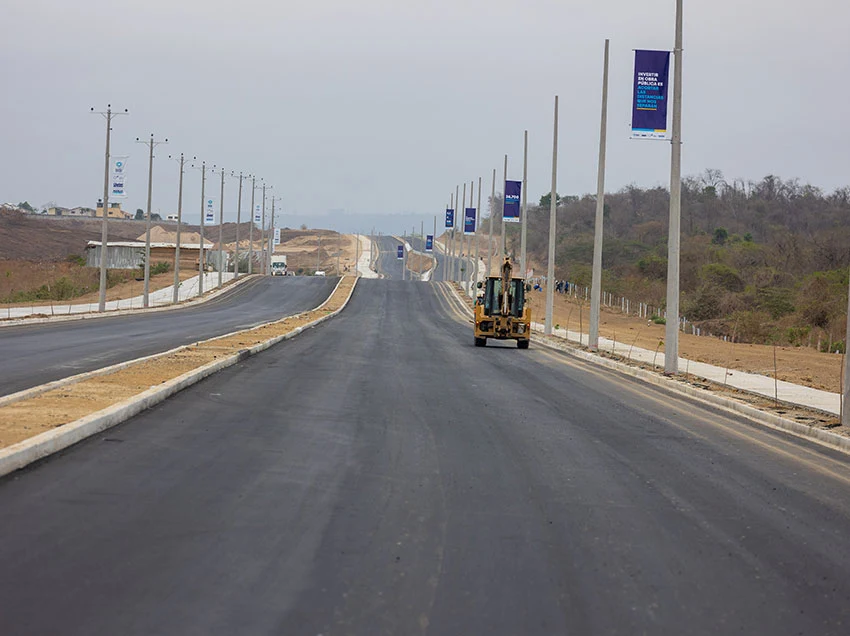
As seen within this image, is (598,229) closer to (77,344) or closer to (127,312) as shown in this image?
(77,344)

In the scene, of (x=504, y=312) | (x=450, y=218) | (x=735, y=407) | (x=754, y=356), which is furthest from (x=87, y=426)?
(x=450, y=218)

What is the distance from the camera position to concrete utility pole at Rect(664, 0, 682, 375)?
26188 mm

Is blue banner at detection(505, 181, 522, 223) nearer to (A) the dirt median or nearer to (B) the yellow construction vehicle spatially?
(B) the yellow construction vehicle

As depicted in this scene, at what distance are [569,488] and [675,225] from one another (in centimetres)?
1806

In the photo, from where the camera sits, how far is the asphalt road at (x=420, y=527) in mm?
5977

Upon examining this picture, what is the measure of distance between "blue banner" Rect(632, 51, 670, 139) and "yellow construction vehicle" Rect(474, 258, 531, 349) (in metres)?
12.5

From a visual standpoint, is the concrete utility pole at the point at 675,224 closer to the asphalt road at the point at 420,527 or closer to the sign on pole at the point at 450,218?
the asphalt road at the point at 420,527

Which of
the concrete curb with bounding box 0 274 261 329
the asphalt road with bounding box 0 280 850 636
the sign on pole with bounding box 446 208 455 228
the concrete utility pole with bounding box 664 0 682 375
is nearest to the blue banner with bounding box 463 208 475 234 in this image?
the sign on pole with bounding box 446 208 455 228

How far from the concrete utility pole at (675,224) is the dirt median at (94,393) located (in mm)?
10829

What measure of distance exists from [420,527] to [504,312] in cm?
3035

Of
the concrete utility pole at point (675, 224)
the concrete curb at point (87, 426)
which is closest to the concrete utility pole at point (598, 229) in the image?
the concrete utility pole at point (675, 224)

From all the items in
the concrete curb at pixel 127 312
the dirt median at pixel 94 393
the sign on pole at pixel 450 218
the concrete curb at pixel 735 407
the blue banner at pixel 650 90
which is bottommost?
the concrete curb at pixel 735 407

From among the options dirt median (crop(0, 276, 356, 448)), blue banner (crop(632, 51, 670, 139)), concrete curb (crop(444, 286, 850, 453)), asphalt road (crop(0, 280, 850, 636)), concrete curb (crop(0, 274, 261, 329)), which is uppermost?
blue banner (crop(632, 51, 670, 139))

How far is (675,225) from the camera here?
26859 mm
